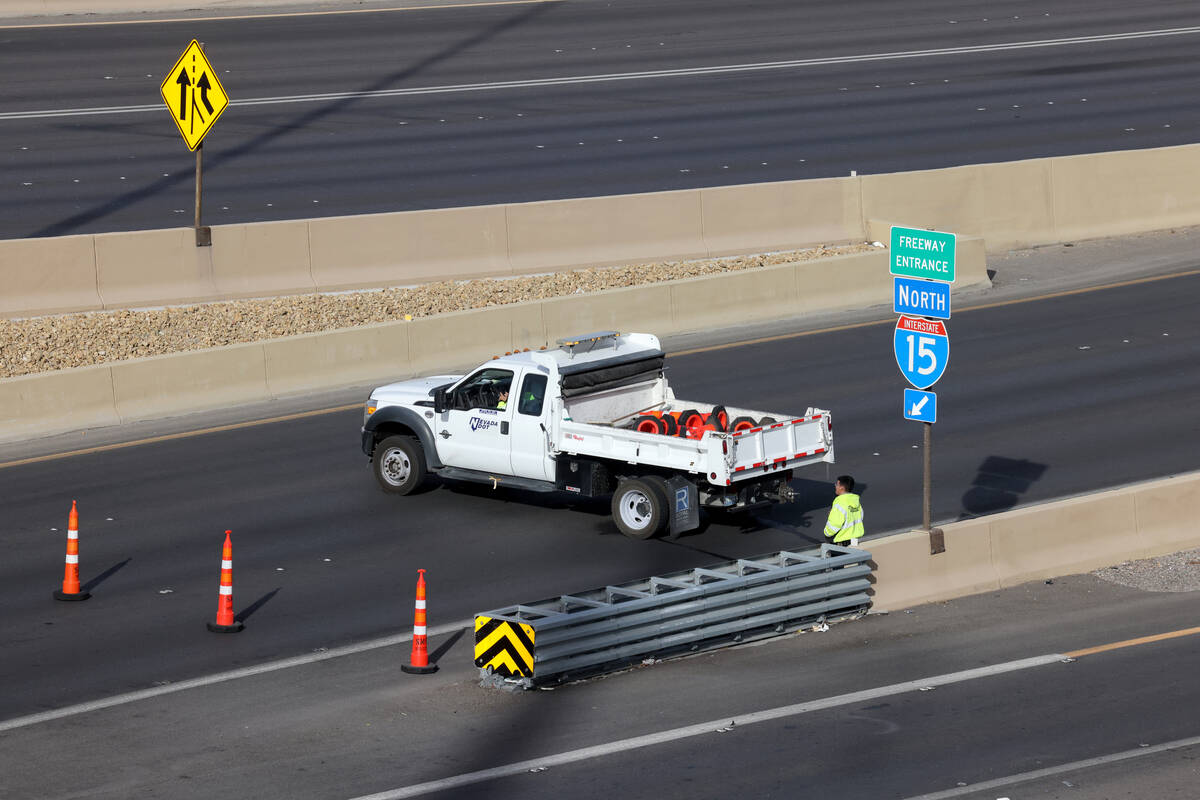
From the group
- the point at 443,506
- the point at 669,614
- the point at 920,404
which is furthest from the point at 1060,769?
the point at 443,506

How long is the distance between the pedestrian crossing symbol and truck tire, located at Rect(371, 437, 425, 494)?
9939mm

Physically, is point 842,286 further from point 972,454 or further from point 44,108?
point 44,108

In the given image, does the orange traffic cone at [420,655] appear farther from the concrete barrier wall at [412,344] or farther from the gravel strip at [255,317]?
the gravel strip at [255,317]

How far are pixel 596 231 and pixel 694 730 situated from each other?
18.2m

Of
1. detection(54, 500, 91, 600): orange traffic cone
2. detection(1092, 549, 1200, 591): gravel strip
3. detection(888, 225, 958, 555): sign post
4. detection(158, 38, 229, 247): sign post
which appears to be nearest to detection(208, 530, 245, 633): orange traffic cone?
detection(54, 500, 91, 600): orange traffic cone

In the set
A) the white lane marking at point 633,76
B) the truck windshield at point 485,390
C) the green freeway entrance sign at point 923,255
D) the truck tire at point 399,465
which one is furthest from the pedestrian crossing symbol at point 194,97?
the green freeway entrance sign at point 923,255

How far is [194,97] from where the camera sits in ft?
90.7

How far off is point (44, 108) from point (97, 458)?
2047 centimetres

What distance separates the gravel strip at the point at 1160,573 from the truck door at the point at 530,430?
19.9ft

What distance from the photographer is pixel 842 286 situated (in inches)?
1141

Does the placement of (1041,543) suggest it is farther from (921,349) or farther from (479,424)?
(479,424)

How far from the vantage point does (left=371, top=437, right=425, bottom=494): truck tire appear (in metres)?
19.5

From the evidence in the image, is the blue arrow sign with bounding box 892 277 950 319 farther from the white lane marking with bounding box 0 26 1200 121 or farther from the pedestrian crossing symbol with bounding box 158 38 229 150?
the white lane marking with bounding box 0 26 1200 121

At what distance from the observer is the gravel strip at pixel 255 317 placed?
992 inches
